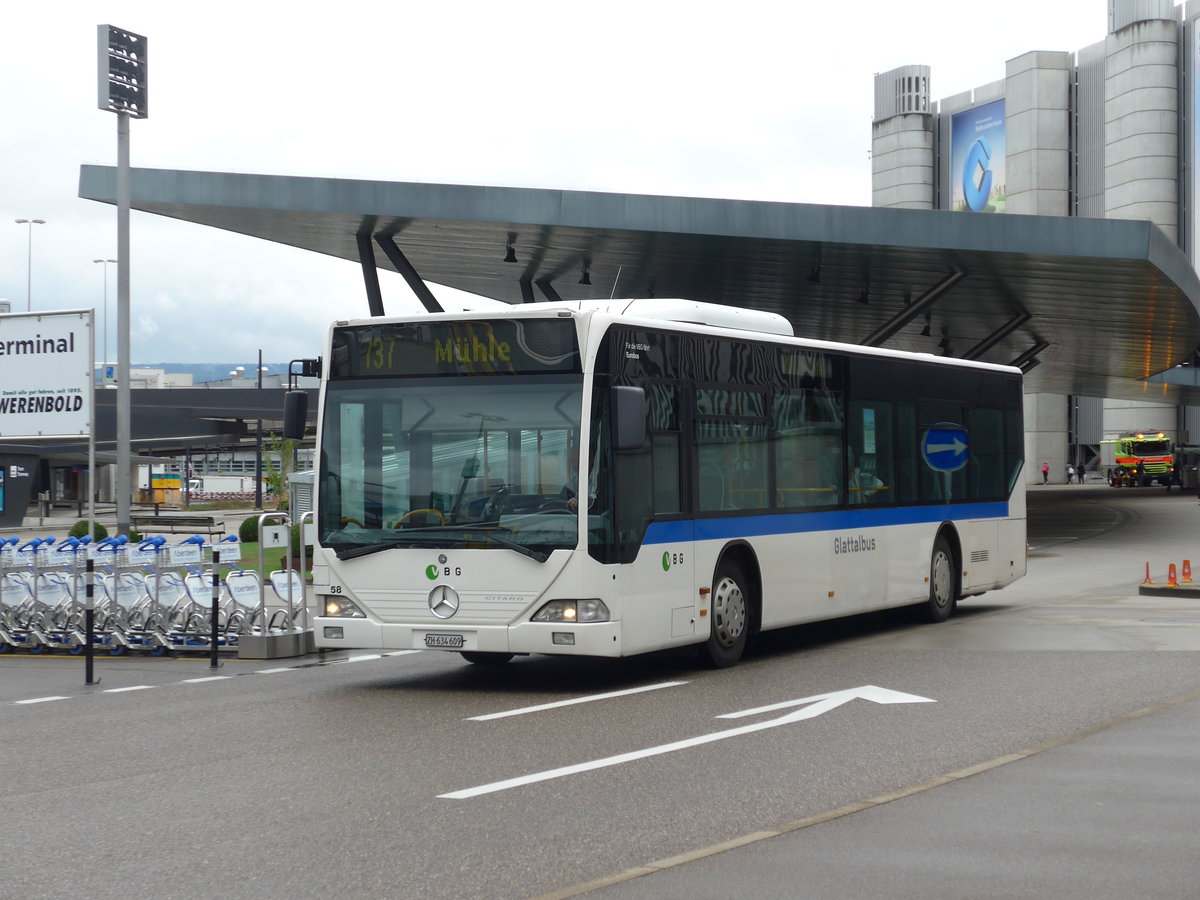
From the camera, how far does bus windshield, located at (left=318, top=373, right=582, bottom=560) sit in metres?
11.8

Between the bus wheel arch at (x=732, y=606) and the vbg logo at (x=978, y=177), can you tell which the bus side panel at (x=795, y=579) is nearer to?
the bus wheel arch at (x=732, y=606)

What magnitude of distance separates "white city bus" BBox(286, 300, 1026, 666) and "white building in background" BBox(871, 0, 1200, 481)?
264ft

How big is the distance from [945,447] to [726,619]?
5382 millimetres

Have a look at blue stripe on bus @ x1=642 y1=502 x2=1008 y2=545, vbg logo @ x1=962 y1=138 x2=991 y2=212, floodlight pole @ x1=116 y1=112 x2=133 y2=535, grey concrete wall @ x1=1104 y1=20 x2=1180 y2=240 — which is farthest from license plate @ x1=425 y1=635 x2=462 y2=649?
vbg logo @ x1=962 y1=138 x2=991 y2=212

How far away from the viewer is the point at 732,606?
13.4 metres

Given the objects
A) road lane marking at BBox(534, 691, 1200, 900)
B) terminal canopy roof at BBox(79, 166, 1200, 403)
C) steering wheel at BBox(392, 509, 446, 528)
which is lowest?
road lane marking at BBox(534, 691, 1200, 900)

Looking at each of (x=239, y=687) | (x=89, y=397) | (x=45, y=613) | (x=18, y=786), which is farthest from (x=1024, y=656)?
(x=89, y=397)

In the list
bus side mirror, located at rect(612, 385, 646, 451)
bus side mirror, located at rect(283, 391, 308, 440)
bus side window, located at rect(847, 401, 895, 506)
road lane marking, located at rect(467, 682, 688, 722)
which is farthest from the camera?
bus side window, located at rect(847, 401, 895, 506)

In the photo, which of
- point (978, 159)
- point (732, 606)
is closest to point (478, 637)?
point (732, 606)

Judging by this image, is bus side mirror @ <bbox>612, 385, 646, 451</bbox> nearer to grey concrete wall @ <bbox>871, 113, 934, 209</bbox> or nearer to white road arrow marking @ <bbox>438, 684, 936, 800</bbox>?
white road arrow marking @ <bbox>438, 684, 936, 800</bbox>

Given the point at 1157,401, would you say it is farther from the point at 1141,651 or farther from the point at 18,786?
the point at 18,786

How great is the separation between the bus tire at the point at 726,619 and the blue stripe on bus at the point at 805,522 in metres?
0.35

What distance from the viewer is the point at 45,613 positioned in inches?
657

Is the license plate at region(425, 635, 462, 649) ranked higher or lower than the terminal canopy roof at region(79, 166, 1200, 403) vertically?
lower
